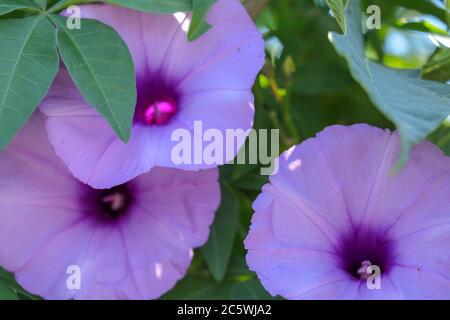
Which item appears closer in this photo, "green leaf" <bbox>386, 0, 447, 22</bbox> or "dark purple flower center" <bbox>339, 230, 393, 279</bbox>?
"dark purple flower center" <bbox>339, 230, 393, 279</bbox>

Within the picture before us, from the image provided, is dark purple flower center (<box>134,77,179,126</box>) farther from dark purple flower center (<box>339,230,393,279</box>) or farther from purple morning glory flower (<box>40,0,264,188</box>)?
dark purple flower center (<box>339,230,393,279</box>)

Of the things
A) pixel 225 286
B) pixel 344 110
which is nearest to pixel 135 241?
pixel 225 286

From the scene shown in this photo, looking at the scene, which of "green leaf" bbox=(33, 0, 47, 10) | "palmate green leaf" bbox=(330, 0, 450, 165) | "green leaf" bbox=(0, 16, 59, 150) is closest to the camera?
"palmate green leaf" bbox=(330, 0, 450, 165)

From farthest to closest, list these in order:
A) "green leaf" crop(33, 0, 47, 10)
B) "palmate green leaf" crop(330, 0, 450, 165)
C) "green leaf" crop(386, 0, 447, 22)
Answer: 1. "green leaf" crop(386, 0, 447, 22)
2. "green leaf" crop(33, 0, 47, 10)
3. "palmate green leaf" crop(330, 0, 450, 165)

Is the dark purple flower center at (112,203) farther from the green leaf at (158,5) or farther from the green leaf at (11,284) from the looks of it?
the green leaf at (158,5)

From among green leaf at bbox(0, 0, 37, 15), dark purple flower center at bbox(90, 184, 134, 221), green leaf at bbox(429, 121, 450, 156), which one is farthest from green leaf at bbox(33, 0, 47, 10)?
green leaf at bbox(429, 121, 450, 156)

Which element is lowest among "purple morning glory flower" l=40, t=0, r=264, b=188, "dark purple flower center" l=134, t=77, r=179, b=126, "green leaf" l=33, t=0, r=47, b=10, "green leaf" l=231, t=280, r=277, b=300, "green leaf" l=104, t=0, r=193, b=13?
"green leaf" l=231, t=280, r=277, b=300

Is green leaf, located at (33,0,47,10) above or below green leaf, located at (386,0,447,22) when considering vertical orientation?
above
